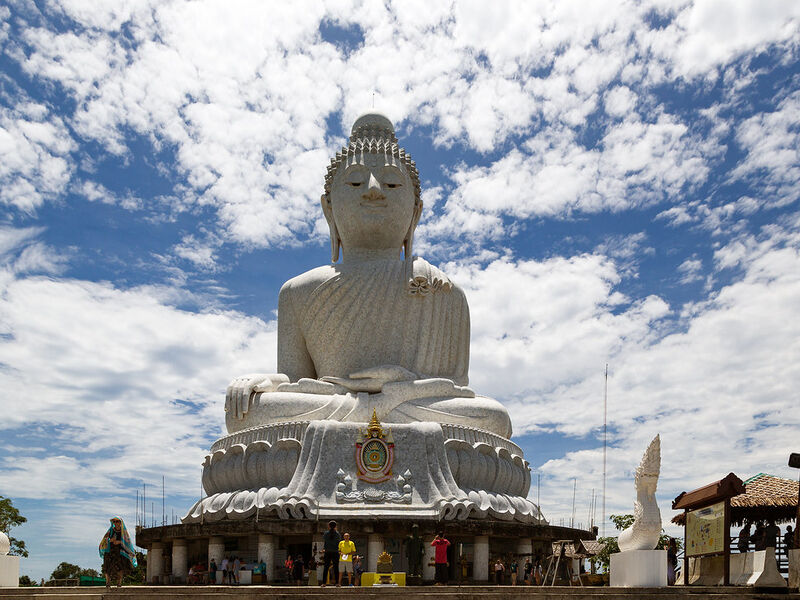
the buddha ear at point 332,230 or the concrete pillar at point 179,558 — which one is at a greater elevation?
the buddha ear at point 332,230

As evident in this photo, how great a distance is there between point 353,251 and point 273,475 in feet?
19.6

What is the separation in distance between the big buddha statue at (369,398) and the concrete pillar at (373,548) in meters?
0.41

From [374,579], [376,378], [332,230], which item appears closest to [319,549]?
[374,579]

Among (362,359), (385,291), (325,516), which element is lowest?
(325,516)

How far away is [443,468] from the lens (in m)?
15.7

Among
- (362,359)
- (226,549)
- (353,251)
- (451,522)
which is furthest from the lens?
(353,251)

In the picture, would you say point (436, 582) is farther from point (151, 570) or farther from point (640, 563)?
point (151, 570)

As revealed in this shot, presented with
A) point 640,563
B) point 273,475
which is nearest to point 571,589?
point 640,563

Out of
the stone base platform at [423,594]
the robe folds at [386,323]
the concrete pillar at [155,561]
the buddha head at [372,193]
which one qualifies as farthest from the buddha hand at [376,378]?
the stone base platform at [423,594]

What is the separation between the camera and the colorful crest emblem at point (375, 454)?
1542cm

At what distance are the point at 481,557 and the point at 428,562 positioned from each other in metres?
1.16

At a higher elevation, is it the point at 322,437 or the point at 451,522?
the point at 322,437

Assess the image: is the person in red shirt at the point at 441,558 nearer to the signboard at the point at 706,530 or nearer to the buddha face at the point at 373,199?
the signboard at the point at 706,530

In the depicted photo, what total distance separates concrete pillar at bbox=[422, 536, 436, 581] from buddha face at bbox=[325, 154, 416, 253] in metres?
7.42
